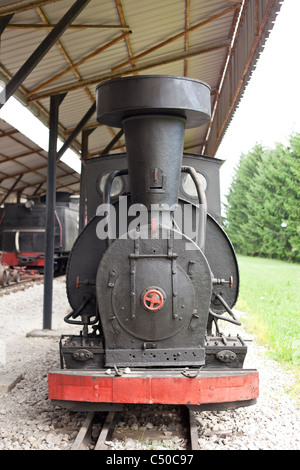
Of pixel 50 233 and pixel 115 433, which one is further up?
pixel 50 233

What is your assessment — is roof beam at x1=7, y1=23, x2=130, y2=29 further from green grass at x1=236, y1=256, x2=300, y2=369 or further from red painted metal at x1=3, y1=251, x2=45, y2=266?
red painted metal at x1=3, y1=251, x2=45, y2=266

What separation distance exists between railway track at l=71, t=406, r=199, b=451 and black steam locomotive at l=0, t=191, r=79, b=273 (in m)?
14.0

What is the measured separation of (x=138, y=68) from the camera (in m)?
10.8

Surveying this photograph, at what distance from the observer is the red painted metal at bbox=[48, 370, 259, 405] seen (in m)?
4.16

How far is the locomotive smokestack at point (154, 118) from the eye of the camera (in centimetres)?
422

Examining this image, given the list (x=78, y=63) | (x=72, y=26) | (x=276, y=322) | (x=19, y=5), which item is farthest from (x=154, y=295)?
(x=78, y=63)

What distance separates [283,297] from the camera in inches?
586

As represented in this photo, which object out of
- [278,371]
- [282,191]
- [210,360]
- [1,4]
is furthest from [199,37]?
[282,191]

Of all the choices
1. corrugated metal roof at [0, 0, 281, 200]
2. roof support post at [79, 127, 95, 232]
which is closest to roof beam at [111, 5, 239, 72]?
corrugated metal roof at [0, 0, 281, 200]

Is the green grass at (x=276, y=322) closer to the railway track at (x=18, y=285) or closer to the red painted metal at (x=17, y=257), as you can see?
the railway track at (x=18, y=285)

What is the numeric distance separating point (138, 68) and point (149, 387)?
26.3 feet

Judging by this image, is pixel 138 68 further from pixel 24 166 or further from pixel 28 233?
pixel 24 166

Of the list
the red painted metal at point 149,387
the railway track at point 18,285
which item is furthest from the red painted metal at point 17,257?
the red painted metal at point 149,387

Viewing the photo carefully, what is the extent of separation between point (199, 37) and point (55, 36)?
460 centimetres
